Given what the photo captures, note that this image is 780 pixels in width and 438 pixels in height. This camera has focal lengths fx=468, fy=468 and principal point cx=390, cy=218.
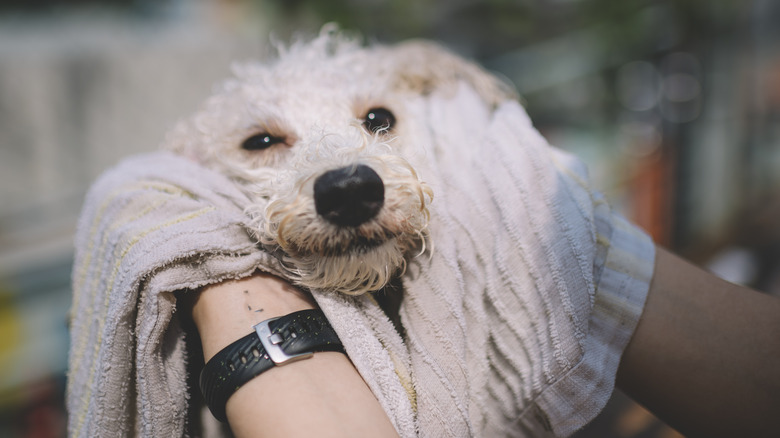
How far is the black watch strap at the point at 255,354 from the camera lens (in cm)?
69

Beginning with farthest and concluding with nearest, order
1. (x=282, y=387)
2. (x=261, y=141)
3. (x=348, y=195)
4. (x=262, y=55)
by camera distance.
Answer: (x=262, y=55) → (x=261, y=141) → (x=348, y=195) → (x=282, y=387)

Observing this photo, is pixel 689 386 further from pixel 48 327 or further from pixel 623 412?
pixel 48 327

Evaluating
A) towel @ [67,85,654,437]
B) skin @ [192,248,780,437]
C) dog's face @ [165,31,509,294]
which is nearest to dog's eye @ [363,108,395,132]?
dog's face @ [165,31,509,294]

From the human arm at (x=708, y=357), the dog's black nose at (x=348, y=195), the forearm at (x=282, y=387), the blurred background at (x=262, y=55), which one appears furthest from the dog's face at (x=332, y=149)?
the blurred background at (x=262, y=55)

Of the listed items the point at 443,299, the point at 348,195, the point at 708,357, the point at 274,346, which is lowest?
the point at 708,357

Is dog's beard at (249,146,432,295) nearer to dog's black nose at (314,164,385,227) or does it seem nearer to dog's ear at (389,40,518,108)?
dog's black nose at (314,164,385,227)

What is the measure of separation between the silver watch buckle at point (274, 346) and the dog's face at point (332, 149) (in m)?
0.14

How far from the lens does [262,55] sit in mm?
4277

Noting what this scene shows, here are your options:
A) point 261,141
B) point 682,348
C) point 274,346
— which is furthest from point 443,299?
point 261,141

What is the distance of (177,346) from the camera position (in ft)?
2.74

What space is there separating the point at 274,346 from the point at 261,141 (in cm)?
64

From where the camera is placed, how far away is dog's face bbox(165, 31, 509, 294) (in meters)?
0.86

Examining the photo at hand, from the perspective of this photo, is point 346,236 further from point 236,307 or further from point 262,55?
point 262,55

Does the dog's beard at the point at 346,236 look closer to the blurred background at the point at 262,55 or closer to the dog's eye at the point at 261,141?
the dog's eye at the point at 261,141
